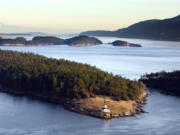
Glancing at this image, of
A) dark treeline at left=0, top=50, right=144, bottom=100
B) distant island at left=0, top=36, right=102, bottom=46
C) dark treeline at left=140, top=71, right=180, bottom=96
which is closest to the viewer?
dark treeline at left=0, top=50, right=144, bottom=100

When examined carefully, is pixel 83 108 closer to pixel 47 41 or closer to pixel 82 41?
pixel 82 41

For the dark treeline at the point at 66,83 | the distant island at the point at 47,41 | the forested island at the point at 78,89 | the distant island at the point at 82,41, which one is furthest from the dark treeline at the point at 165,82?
the distant island at the point at 82,41

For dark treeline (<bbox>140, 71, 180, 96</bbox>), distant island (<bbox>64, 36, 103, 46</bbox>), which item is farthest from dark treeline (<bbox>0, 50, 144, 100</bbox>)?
distant island (<bbox>64, 36, 103, 46</bbox>)

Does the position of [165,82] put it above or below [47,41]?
below

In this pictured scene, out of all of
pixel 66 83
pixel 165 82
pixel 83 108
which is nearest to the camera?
pixel 83 108

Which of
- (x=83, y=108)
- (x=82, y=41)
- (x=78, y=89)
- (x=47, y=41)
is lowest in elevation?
(x=83, y=108)

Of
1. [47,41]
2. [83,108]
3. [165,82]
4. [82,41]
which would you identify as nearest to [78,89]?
[83,108]

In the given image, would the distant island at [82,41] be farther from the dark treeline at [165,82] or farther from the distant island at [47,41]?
the dark treeline at [165,82]

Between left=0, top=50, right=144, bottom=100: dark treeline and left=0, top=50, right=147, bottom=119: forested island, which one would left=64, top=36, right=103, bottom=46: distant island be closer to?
left=0, top=50, right=144, bottom=100: dark treeline
